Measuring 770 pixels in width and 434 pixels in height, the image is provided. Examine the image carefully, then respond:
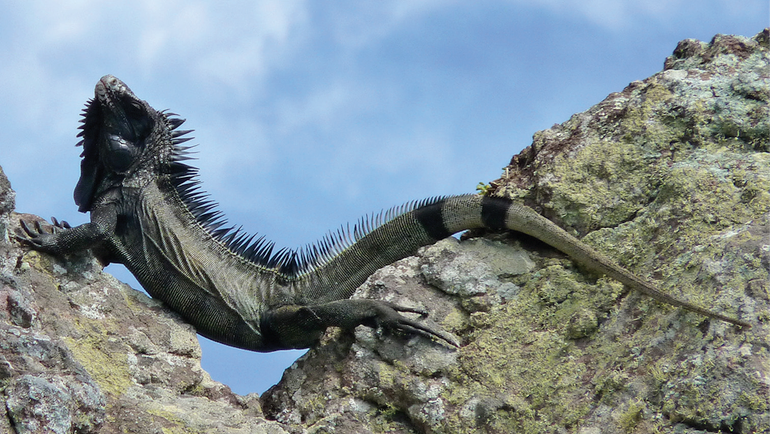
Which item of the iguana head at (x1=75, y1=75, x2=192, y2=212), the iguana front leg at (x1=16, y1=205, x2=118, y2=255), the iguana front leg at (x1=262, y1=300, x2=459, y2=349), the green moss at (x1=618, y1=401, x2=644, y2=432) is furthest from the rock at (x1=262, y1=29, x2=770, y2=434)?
the iguana head at (x1=75, y1=75, x2=192, y2=212)

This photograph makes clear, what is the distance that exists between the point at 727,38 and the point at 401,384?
14.5 ft

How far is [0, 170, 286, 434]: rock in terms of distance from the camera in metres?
4.72

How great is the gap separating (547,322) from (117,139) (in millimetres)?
4302

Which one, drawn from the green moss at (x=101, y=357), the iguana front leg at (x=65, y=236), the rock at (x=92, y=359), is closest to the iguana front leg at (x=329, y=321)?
the rock at (x=92, y=359)

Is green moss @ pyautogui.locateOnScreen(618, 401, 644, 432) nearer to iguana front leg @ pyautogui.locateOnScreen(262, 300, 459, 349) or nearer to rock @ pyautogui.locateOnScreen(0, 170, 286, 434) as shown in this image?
iguana front leg @ pyautogui.locateOnScreen(262, 300, 459, 349)

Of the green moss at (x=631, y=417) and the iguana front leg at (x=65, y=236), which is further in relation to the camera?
the iguana front leg at (x=65, y=236)

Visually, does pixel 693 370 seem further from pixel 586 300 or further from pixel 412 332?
pixel 412 332

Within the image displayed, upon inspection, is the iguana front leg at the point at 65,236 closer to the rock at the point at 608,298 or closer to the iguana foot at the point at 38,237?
the iguana foot at the point at 38,237

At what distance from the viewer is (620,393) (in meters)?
5.49

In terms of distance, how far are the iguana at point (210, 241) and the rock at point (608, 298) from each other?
0.25 meters

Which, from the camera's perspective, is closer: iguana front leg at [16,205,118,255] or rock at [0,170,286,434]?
rock at [0,170,286,434]

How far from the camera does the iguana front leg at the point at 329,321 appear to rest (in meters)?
6.38

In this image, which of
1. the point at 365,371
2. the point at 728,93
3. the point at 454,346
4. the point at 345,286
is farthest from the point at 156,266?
the point at 728,93

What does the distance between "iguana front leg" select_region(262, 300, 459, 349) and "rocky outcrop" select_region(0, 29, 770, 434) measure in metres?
0.10
